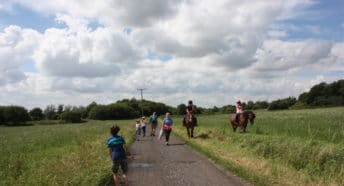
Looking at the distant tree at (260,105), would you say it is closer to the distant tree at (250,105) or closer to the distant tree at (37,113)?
the distant tree at (250,105)

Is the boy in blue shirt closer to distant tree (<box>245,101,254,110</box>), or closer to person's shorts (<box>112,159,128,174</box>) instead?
person's shorts (<box>112,159,128,174</box>)

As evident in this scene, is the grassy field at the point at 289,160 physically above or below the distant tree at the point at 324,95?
below

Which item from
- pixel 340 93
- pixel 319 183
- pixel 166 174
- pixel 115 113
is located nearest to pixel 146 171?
pixel 166 174

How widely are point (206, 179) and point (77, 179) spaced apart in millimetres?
3772

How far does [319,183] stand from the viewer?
10.4m

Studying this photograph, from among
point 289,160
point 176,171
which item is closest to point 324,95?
point 289,160

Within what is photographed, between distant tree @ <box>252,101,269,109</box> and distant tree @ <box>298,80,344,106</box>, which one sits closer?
distant tree @ <box>298,80,344,106</box>

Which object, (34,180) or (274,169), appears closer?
(34,180)

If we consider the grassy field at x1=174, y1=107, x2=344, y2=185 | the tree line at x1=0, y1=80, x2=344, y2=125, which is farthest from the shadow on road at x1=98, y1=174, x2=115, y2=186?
the tree line at x1=0, y1=80, x2=344, y2=125

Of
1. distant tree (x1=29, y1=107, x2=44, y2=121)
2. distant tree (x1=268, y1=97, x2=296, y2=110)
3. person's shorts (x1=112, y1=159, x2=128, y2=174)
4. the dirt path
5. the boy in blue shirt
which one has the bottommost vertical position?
the dirt path

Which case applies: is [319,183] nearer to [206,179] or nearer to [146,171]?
[206,179]

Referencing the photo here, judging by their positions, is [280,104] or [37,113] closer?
[280,104]

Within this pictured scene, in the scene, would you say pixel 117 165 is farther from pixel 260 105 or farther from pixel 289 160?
pixel 260 105

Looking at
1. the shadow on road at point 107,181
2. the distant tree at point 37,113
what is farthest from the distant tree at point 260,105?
the shadow on road at point 107,181
